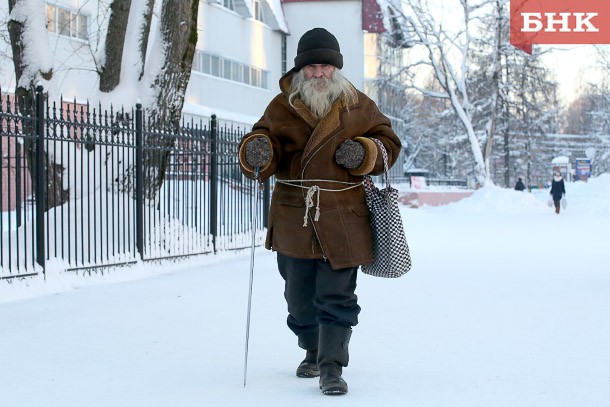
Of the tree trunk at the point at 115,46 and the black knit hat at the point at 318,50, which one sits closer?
the black knit hat at the point at 318,50

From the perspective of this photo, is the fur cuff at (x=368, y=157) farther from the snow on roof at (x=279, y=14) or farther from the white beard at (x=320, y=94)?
the snow on roof at (x=279, y=14)

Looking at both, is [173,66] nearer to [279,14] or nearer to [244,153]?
[244,153]

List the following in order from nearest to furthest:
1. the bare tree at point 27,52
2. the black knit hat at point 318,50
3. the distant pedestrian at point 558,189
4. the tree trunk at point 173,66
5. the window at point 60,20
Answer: the black knit hat at point 318,50 → the bare tree at point 27,52 → the tree trunk at point 173,66 → the window at point 60,20 → the distant pedestrian at point 558,189

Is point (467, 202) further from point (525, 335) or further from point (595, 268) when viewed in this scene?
point (525, 335)

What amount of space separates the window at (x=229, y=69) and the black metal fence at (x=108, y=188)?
74.4ft

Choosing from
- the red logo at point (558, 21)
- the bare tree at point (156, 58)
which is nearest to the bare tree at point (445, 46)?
the red logo at point (558, 21)

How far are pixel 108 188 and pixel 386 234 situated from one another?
8554mm

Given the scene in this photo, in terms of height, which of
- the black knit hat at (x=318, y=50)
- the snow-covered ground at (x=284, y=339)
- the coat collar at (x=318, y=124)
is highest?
the black knit hat at (x=318, y=50)

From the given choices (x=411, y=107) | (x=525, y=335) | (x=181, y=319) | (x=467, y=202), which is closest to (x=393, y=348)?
(x=525, y=335)

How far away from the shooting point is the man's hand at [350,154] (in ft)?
16.8

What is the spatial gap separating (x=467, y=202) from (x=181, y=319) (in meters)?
28.6

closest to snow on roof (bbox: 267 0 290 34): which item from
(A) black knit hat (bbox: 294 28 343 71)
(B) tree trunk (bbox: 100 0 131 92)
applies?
(B) tree trunk (bbox: 100 0 131 92)

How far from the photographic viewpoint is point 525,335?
23.7ft

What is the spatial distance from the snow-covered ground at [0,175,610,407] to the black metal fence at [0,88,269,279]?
383 mm
